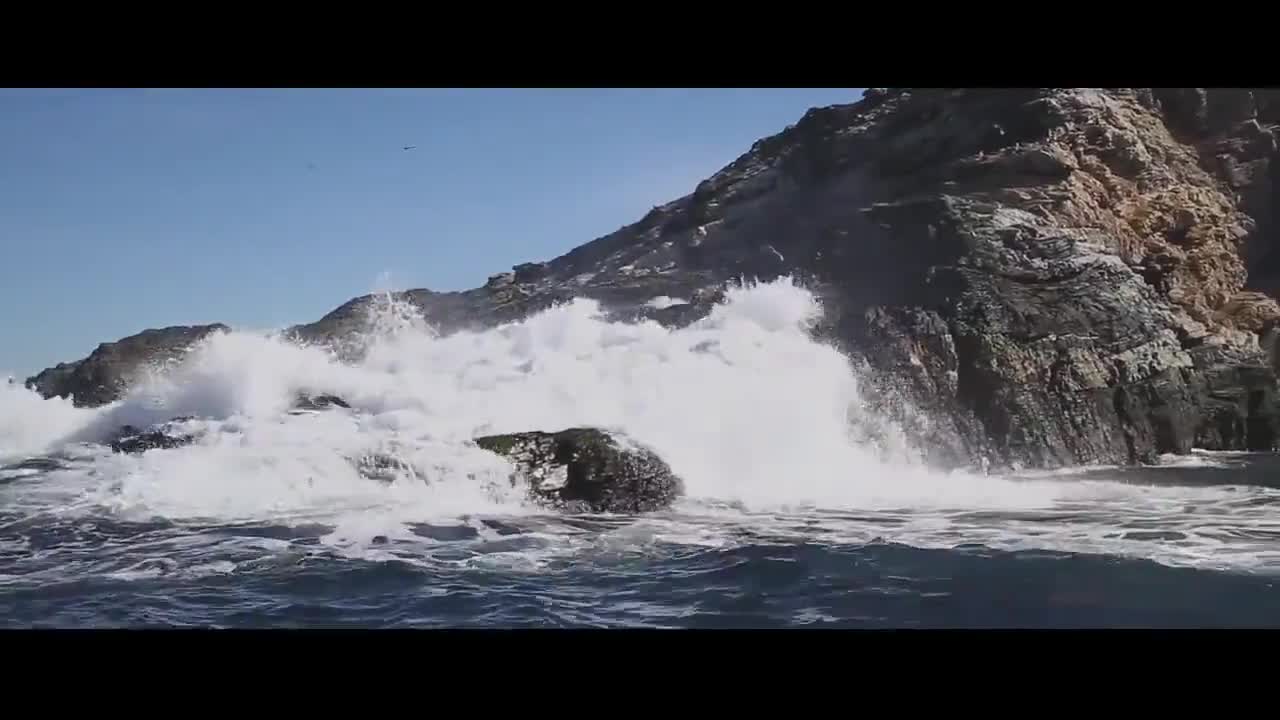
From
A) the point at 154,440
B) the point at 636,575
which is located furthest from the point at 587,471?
the point at 154,440

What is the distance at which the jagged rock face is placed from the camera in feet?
44.4

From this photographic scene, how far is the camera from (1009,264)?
14.7 meters

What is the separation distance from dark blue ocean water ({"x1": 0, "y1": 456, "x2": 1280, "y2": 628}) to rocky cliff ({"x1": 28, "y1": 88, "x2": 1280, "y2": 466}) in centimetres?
556

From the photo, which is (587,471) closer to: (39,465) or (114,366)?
(39,465)

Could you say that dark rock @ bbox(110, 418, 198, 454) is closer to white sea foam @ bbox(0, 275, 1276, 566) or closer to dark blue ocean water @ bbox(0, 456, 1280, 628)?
white sea foam @ bbox(0, 275, 1276, 566)

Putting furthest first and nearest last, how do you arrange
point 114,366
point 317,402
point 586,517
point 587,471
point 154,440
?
point 114,366 < point 317,402 < point 154,440 < point 587,471 < point 586,517

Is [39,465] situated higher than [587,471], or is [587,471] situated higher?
[39,465]

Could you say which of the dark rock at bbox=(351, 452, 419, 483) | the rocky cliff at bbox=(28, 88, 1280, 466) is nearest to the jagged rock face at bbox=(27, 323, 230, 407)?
the rocky cliff at bbox=(28, 88, 1280, 466)

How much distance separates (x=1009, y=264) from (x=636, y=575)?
10098 millimetres
